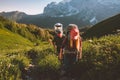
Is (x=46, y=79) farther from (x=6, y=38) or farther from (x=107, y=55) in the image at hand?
(x=6, y=38)

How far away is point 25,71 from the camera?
15.9 m


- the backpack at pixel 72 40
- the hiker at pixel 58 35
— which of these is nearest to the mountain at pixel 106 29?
the hiker at pixel 58 35

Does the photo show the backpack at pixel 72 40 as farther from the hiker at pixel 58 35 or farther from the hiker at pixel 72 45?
the hiker at pixel 58 35

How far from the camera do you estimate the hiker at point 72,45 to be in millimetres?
12570

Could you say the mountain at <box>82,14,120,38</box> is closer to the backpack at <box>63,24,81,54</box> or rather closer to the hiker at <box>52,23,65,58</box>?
the hiker at <box>52,23,65,58</box>

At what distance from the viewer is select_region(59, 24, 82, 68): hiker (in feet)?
41.2

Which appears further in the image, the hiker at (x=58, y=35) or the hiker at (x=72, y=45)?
the hiker at (x=58, y=35)

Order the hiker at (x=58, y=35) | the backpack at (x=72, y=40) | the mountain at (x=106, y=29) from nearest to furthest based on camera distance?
the backpack at (x=72, y=40), the hiker at (x=58, y=35), the mountain at (x=106, y=29)

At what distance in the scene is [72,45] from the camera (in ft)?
42.4

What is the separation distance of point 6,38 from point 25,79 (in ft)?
188

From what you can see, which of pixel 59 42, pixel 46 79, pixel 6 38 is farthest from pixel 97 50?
pixel 6 38

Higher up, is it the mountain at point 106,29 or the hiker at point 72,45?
the mountain at point 106,29

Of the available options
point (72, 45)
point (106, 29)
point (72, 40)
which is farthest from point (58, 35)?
point (106, 29)

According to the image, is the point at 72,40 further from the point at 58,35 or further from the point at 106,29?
the point at 106,29
